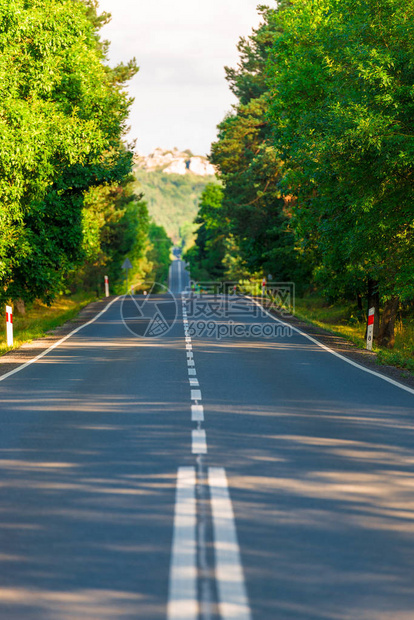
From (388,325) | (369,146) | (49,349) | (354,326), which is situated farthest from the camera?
(354,326)

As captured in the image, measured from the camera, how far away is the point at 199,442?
27.9ft

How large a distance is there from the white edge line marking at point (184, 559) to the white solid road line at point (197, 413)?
2940 mm

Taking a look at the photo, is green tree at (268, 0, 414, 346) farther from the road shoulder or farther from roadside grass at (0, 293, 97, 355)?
roadside grass at (0, 293, 97, 355)

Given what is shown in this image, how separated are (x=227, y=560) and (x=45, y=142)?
1858 centimetres

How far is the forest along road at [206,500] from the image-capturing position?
15.0ft

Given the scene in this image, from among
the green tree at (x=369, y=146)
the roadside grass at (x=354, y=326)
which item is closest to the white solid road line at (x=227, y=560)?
the roadside grass at (x=354, y=326)

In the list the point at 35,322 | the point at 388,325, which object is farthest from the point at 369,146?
the point at 35,322

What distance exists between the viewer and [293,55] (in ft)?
102

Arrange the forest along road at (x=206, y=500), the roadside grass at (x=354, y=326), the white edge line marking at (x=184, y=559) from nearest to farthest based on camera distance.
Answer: the white edge line marking at (x=184, y=559) → the forest along road at (x=206, y=500) → the roadside grass at (x=354, y=326)

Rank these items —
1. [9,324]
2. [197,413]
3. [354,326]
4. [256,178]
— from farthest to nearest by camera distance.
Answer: [256,178]
[354,326]
[9,324]
[197,413]

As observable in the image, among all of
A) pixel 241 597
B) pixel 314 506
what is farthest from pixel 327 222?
pixel 241 597

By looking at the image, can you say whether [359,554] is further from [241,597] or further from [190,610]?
[190,610]

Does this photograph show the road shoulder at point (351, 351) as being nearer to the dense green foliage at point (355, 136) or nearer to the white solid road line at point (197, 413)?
the dense green foliage at point (355, 136)

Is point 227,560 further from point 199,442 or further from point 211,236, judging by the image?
point 211,236
